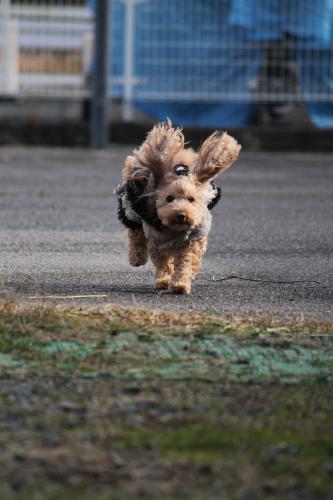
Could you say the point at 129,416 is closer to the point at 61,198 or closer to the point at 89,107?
the point at 61,198

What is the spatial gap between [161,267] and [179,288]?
289 millimetres

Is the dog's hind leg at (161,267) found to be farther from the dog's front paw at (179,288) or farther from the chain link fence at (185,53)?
the chain link fence at (185,53)

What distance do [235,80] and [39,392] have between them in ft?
35.3

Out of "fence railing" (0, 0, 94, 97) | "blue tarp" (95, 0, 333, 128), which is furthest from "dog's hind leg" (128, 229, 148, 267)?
"fence railing" (0, 0, 94, 97)

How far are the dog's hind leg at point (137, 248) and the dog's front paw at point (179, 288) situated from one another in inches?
18.2

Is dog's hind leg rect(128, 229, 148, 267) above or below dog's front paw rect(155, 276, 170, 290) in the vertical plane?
above

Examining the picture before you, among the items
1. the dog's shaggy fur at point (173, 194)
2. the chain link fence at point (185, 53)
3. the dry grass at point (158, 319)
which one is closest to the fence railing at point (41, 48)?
the chain link fence at point (185, 53)

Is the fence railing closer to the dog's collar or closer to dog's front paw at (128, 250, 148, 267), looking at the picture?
dog's front paw at (128, 250, 148, 267)

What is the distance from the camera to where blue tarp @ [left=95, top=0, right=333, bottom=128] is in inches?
553

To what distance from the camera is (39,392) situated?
3.92 metres

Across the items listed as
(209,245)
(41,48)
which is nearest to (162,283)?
(209,245)

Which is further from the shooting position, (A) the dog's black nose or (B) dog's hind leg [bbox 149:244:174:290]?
(B) dog's hind leg [bbox 149:244:174:290]

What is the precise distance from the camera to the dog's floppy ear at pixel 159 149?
582 cm

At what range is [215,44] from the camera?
14148mm
